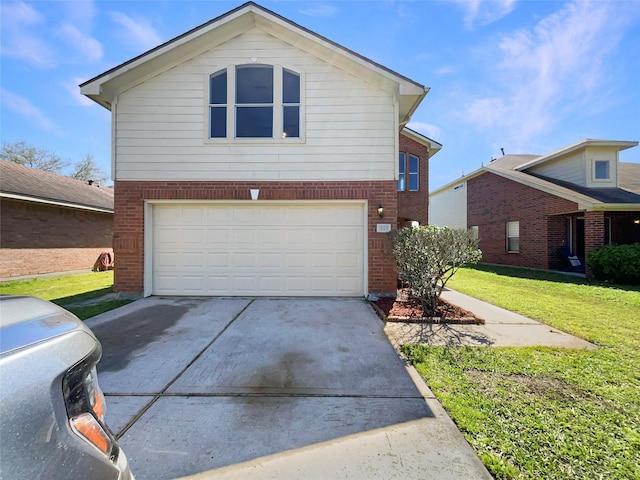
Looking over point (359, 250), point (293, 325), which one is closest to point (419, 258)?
Result: point (359, 250)

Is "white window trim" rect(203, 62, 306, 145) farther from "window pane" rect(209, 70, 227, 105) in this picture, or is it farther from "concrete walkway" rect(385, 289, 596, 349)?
"concrete walkway" rect(385, 289, 596, 349)

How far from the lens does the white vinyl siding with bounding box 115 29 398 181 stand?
7332mm

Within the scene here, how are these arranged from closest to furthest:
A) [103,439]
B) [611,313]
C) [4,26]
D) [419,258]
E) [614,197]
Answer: [103,439] → [419,258] → [611,313] → [4,26] → [614,197]

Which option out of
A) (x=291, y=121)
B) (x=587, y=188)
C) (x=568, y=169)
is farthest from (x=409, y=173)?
(x=291, y=121)

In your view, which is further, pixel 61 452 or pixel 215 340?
pixel 215 340

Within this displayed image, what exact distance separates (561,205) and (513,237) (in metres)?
3.38

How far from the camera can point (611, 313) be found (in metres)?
6.18

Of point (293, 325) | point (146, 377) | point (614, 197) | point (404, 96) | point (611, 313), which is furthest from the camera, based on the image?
point (614, 197)

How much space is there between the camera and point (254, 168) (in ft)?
24.2

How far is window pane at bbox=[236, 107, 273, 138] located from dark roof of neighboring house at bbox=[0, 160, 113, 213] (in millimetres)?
Answer: 8922

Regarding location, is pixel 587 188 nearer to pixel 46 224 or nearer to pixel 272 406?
pixel 272 406

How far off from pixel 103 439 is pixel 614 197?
1689 centimetres

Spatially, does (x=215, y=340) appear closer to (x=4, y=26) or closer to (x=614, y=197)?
(x=4, y=26)

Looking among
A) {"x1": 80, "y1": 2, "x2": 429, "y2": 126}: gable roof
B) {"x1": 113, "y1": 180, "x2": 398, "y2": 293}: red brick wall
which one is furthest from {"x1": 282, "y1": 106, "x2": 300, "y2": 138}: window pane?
{"x1": 80, "y1": 2, "x2": 429, "y2": 126}: gable roof
